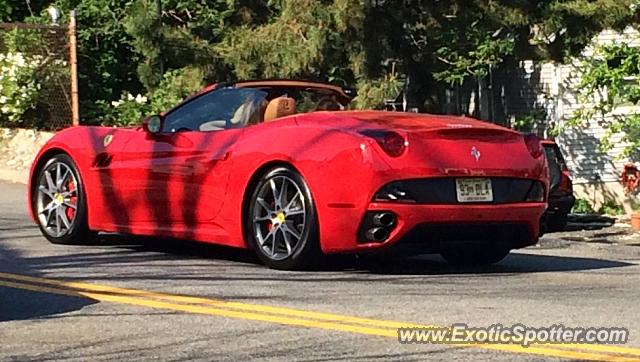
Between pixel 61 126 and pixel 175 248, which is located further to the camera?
pixel 61 126

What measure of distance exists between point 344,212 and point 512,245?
Result: 52.9 inches

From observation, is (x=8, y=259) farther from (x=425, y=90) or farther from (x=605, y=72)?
(x=425, y=90)

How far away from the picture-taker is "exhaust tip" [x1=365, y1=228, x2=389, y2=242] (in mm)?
8219

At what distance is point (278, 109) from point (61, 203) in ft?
6.67

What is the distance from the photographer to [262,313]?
6.84 meters

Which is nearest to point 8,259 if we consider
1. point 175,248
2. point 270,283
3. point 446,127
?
point 175,248

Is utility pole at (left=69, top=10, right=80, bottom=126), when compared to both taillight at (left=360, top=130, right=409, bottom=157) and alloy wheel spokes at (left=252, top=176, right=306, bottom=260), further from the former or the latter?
taillight at (left=360, top=130, right=409, bottom=157)

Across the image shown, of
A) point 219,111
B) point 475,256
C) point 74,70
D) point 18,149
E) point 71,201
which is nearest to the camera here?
point 475,256

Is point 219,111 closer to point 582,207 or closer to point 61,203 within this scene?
point 61,203

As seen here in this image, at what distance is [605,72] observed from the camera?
15.7m

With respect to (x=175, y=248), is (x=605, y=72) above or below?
above

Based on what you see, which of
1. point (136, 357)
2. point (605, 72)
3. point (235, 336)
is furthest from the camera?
point (605, 72)

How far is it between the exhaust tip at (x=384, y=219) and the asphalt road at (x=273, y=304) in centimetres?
35

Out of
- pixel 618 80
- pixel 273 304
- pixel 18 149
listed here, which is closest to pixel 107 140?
pixel 273 304
